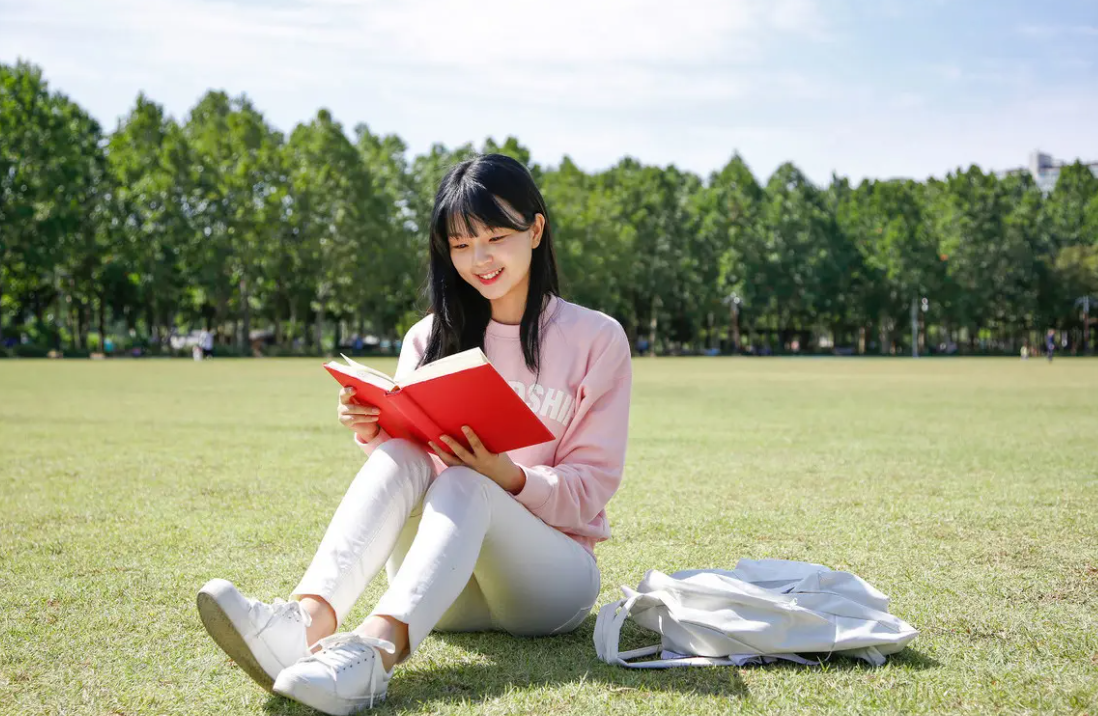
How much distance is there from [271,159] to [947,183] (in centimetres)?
4925

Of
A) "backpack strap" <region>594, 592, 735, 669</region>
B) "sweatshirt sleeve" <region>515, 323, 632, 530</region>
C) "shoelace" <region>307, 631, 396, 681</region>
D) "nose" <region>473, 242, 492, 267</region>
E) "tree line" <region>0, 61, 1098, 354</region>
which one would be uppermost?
"tree line" <region>0, 61, 1098, 354</region>

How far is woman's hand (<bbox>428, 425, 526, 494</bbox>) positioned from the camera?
338cm

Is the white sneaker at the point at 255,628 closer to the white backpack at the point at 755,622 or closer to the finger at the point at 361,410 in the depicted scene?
the finger at the point at 361,410

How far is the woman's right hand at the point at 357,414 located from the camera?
3.63 m

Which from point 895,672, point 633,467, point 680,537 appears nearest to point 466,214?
point 895,672

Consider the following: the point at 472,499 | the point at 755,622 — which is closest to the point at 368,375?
the point at 472,499

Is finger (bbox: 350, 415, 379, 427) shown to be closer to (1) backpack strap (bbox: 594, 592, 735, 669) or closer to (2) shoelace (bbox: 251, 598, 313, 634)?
(2) shoelace (bbox: 251, 598, 313, 634)

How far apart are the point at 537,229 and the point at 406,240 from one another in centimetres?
5817

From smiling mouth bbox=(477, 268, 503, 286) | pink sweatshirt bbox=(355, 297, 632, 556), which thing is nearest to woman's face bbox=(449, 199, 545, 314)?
smiling mouth bbox=(477, 268, 503, 286)

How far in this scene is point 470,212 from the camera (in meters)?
3.69

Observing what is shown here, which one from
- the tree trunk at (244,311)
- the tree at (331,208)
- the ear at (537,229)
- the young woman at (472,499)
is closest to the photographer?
the young woman at (472,499)

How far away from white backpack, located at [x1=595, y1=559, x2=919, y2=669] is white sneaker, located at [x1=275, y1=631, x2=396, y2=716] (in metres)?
0.91

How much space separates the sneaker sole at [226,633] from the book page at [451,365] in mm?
814

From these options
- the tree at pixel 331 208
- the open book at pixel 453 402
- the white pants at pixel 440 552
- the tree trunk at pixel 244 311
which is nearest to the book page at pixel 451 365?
the open book at pixel 453 402
